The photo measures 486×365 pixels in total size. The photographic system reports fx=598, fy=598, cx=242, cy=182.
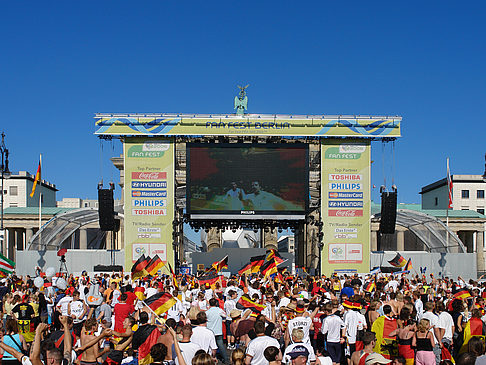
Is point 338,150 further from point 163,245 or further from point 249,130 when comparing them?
point 163,245

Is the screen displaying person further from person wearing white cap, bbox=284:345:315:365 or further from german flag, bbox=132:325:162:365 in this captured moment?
person wearing white cap, bbox=284:345:315:365

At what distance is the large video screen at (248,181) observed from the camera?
4034cm

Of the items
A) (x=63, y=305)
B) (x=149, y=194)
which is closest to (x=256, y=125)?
(x=149, y=194)

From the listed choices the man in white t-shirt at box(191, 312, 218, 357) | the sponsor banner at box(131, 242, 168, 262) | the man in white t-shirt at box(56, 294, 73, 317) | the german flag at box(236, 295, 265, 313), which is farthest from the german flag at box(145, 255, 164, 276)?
the sponsor banner at box(131, 242, 168, 262)

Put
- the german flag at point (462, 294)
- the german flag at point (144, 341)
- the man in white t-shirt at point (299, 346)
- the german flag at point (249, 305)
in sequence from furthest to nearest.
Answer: the german flag at point (462, 294)
the german flag at point (249, 305)
the german flag at point (144, 341)
the man in white t-shirt at point (299, 346)

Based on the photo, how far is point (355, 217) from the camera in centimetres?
4125

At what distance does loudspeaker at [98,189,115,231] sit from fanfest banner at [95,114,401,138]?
4.30 meters

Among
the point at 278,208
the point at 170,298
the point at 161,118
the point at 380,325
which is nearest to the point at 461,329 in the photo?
the point at 380,325

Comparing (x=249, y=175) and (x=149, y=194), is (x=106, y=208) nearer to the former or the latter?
(x=149, y=194)

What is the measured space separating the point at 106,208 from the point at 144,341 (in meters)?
32.3

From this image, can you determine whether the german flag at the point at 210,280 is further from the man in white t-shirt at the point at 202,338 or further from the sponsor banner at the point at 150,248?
the sponsor banner at the point at 150,248

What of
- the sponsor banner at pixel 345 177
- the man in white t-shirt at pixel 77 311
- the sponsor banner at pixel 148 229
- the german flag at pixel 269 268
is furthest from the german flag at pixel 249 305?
the sponsor banner at pixel 345 177

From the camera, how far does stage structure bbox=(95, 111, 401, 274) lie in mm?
40438

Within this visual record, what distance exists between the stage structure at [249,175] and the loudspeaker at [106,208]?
1287 millimetres
